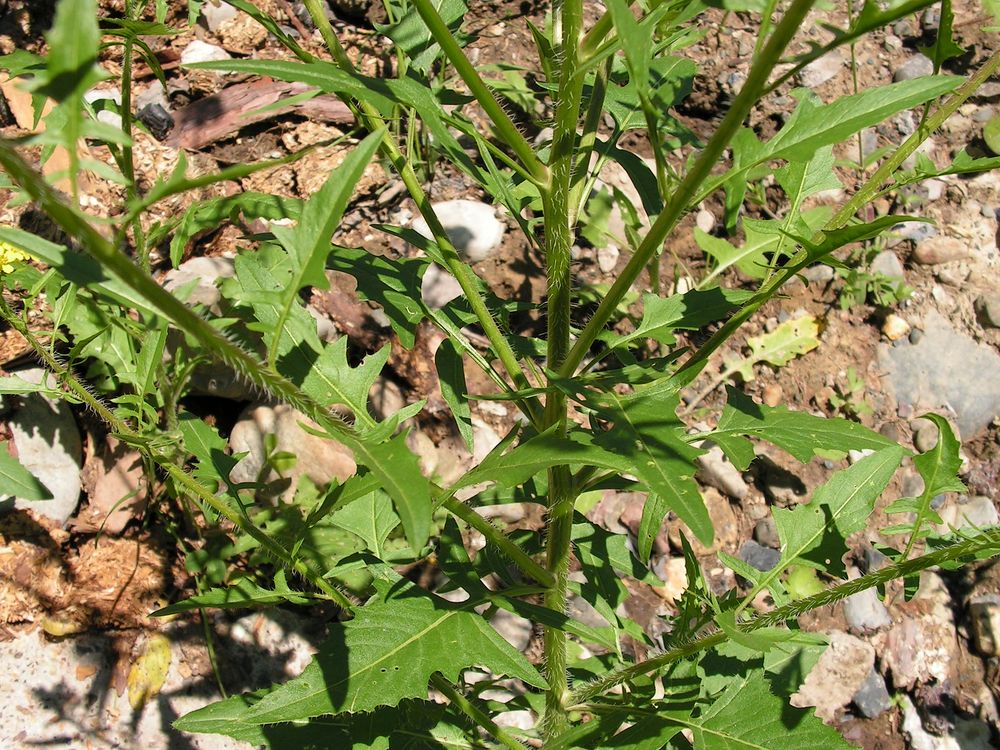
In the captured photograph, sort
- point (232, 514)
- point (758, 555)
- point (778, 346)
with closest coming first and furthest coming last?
point (232, 514), point (758, 555), point (778, 346)

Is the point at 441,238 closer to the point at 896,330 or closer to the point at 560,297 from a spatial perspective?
the point at 560,297

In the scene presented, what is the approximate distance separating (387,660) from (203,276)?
6.85ft

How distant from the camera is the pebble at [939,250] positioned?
12.9 ft

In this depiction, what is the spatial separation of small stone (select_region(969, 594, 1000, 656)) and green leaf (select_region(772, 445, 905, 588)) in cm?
168

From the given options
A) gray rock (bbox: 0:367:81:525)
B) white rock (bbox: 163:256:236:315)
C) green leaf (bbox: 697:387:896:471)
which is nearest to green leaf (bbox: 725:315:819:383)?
green leaf (bbox: 697:387:896:471)

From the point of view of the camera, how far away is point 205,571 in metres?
2.91

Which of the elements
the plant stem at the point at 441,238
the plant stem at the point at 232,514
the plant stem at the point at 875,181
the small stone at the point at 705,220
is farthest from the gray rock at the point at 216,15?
the plant stem at the point at 875,181

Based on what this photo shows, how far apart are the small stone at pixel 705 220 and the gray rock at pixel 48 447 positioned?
9.54ft

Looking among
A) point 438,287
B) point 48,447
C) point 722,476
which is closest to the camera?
point 48,447

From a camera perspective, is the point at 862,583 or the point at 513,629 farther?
the point at 513,629

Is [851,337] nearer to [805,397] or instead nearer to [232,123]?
[805,397]

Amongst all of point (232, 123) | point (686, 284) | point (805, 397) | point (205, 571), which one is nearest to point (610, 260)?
point (686, 284)

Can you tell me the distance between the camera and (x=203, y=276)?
128 inches

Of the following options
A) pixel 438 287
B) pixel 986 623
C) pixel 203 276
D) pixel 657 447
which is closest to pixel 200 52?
pixel 203 276
